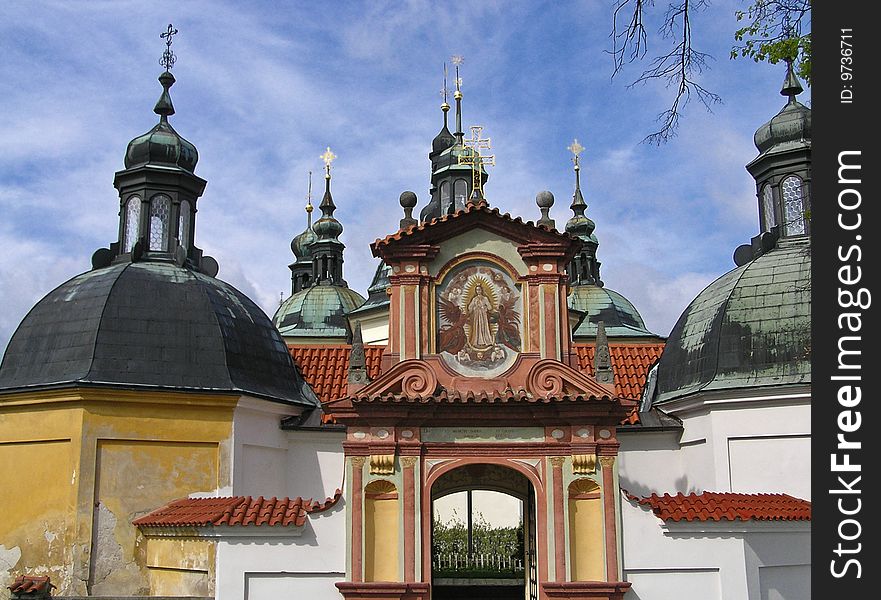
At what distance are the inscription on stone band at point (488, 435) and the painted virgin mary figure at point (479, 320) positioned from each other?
1302 millimetres

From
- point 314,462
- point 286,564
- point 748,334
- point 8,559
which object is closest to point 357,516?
point 286,564

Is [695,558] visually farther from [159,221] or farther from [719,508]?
[159,221]

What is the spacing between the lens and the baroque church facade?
45.5 ft

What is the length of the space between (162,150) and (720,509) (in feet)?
45.7

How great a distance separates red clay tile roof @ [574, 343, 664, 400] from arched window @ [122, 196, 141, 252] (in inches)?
388

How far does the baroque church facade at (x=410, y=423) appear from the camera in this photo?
45.5ft

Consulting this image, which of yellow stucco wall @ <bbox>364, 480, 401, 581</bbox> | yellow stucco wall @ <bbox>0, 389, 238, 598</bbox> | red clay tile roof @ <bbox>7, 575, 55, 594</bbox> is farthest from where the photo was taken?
yellow stucco wall @ <bbox>0, 389, 238, 598</bbox>

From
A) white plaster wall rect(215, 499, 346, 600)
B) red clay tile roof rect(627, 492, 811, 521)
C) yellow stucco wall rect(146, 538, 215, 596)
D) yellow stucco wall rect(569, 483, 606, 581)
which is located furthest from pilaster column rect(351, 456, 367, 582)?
red clay tile roof rect(627, 492, 811, 521)

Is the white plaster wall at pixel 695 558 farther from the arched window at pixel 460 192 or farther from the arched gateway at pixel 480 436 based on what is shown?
the arched window at pixel 460 192

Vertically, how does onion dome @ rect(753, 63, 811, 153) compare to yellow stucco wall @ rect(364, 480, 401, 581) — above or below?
above

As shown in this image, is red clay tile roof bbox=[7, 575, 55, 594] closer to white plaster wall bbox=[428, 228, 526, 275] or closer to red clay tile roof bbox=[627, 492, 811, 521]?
white plaster wall bbox=[428, 228, 526, 275]

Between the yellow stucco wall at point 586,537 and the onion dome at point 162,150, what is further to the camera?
the onion dome at point 162,150

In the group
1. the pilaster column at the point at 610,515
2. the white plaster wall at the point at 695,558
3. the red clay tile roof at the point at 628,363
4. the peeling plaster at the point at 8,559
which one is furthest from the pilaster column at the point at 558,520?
the peeling plaster at the point at 8,559
